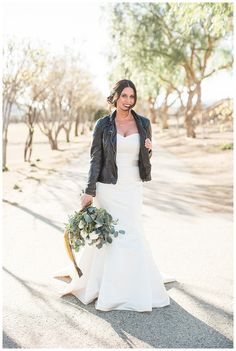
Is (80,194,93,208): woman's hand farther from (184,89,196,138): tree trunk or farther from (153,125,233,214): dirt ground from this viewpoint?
(184,89,196,138): tree trunk

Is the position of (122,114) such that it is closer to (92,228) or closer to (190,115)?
(92,228)

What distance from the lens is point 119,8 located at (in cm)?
2361

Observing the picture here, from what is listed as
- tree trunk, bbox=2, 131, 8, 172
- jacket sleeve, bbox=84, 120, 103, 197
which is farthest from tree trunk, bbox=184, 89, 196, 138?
jacket sleeve, bbox=84, 120, 103, 197

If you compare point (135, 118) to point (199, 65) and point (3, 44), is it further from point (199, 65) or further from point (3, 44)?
point (199, 65)

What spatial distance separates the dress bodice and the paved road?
54.0 inches

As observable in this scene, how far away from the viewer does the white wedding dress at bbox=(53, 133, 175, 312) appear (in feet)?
14.6

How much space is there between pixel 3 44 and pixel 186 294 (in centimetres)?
1424

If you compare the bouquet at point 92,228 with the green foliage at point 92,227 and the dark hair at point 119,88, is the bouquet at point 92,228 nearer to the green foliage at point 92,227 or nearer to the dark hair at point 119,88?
the green foliage at point 92,227

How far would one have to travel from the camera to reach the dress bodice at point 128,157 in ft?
14.8

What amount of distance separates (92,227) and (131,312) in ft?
3.01

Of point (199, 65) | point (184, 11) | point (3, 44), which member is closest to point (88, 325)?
point (184, 11)

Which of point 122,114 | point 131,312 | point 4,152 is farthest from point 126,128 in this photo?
point 4,152

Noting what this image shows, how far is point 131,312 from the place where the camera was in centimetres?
438

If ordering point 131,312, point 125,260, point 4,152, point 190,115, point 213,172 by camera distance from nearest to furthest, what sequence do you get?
point 131,312 < point 125,260 < point 213,172 < point 4,152 < point 190,115
